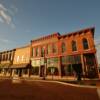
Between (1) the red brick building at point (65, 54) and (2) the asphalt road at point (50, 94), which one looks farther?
(1) the red brick building at point (65, 54)

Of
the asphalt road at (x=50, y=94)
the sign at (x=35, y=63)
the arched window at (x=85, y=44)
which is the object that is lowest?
the asphalt road at (x=50, y=94)

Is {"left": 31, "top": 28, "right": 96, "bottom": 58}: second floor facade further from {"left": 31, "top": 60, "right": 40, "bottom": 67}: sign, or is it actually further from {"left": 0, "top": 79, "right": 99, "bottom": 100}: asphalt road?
{"left": 0, "top": 79, "right": 99, "bottom": 100}: asphalt road

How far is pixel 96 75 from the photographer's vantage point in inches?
861

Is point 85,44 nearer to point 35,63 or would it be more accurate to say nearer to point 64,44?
point 64,44

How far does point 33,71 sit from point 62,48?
10325 millimetres

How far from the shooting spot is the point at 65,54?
26.5 meters

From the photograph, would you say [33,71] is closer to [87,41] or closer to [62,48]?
[62,48]

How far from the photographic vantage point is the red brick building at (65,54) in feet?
76.3

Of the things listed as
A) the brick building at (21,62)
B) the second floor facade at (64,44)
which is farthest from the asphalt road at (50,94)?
the brick building at (21,62)

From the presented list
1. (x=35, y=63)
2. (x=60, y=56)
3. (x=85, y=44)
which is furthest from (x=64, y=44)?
Result: (x=35, y=63)

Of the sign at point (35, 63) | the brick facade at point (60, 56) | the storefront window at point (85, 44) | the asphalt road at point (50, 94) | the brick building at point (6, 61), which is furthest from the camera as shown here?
the brick building at point (6, 61)

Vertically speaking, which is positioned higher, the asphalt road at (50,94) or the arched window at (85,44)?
the arched window at (85,44)

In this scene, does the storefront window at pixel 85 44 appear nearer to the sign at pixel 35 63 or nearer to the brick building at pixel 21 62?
the sign at pixel 35 63

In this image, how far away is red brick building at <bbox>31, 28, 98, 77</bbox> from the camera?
76.3 ft
